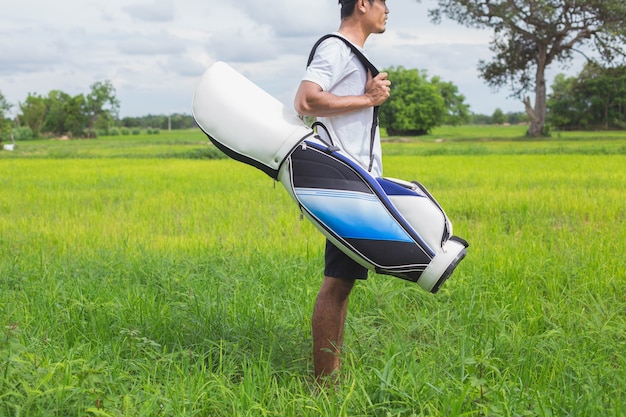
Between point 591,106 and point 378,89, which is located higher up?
point 591,106

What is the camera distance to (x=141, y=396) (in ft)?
8.48

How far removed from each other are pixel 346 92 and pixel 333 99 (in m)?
0.13

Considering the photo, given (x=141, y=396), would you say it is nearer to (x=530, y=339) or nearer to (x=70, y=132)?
(x=530, y=339)

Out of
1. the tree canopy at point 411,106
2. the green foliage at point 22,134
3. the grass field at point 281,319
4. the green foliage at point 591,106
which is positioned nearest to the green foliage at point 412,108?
the tree canopy at point 411,106

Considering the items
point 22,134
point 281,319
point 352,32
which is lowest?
point 281,319

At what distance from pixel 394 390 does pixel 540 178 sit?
8.54 metres

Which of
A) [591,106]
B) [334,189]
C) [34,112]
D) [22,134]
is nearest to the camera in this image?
[334,189]

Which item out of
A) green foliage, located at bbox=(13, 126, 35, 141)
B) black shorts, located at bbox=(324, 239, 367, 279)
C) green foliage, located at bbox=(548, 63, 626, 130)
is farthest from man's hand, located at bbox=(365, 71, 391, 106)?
green foliage, located at bbox=(13, 126, 35, 141)

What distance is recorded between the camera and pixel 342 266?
2666mm

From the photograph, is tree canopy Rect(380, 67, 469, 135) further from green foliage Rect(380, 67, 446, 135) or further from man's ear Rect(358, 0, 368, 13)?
man's ear Rect(358, 0, 368, 13)

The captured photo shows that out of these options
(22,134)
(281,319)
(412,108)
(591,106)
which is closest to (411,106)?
A: (412,108)

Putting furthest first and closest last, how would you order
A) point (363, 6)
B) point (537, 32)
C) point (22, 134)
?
point (22, 134)
point (537, 32)
point (363, 6)

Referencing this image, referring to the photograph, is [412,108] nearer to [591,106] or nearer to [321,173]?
[591,106]

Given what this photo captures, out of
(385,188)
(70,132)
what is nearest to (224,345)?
(385,188)
